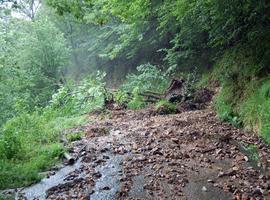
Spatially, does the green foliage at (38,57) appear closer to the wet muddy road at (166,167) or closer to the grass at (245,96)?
the wet muddy road at (166,167)


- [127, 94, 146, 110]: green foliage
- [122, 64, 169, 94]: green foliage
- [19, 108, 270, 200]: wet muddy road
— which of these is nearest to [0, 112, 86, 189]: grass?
[19, 108, 270, 200]: wet muddy road

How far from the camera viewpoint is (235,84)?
29.8ft

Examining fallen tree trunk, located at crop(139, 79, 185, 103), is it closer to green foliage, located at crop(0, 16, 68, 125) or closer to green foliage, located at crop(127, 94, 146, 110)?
green foliage, located at crop(127, 94, 146, 110)

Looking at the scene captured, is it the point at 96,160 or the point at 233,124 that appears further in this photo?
the point at 233,124

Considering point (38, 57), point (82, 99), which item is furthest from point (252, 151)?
point (38, 57)

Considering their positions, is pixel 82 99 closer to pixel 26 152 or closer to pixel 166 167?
pixel 26 152

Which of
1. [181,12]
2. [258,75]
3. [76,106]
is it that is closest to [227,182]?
[258,75]

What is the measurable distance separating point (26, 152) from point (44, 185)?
198 centimetres

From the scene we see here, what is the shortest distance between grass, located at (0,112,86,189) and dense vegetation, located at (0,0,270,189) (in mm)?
21

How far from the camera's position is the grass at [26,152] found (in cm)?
593

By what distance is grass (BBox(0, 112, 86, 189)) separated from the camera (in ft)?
19.5

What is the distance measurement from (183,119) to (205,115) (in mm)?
682

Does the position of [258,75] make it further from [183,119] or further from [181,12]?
[181,12]

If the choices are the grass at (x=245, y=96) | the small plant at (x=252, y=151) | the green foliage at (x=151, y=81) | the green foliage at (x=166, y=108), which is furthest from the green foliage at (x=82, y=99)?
the small plant at (x=252, y=151)
